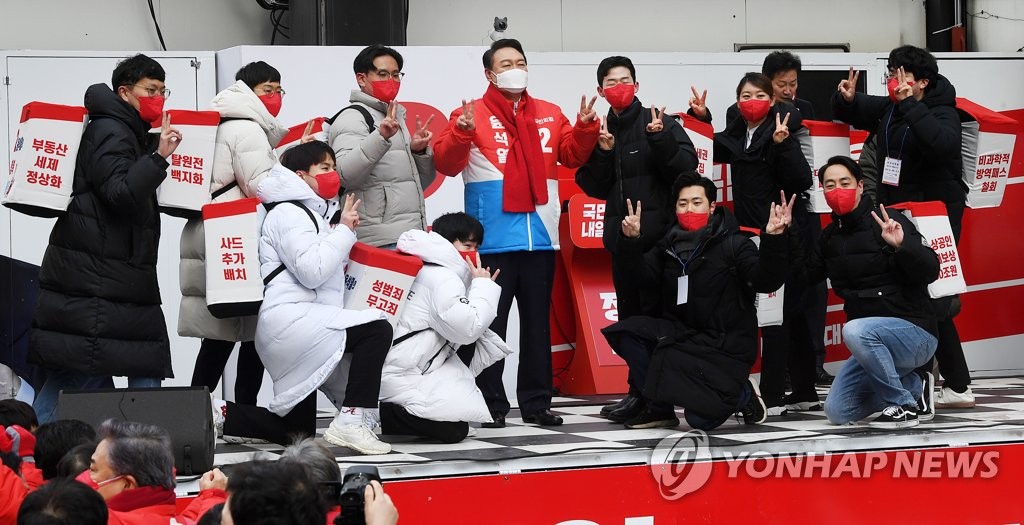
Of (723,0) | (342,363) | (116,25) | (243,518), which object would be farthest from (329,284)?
(723,0)

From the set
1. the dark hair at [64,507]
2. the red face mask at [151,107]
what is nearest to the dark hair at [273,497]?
the dark hair at [64,507]

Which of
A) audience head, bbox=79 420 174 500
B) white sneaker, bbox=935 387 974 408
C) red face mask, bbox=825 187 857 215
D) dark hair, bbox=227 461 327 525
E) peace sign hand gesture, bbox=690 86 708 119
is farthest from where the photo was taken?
peace sign hand gesture, bbox=690 86 708 119

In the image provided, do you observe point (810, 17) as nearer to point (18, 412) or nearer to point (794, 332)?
point (794, 332)

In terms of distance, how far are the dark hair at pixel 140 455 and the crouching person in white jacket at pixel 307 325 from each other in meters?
1.53

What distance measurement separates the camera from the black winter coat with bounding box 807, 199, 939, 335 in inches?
230

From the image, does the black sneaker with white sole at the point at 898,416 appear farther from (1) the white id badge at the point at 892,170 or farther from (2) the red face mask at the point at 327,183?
(2) the red face mask at the point at 327,183

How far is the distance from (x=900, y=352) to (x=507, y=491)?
2133 mm

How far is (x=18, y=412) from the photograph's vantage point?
4469 mm

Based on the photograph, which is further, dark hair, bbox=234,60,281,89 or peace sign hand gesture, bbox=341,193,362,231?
dark hair, bbox=234,60,281,89

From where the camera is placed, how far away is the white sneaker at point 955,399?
6.44 m

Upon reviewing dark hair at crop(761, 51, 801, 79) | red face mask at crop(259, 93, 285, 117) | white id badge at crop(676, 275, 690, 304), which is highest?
dark hair at crop(761, 51, 801, 79)

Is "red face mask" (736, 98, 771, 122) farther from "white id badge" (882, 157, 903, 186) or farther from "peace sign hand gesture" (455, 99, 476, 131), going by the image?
"peace sign hand gesture" (455, 99, 476, 131)

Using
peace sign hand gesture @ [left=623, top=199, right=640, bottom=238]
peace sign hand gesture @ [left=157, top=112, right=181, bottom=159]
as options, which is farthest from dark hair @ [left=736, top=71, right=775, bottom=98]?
peace sign hand gesture @ [left=157, top=112, right=181, bottom=159]

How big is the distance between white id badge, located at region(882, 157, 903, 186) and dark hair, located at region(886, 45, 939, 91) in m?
0.39
